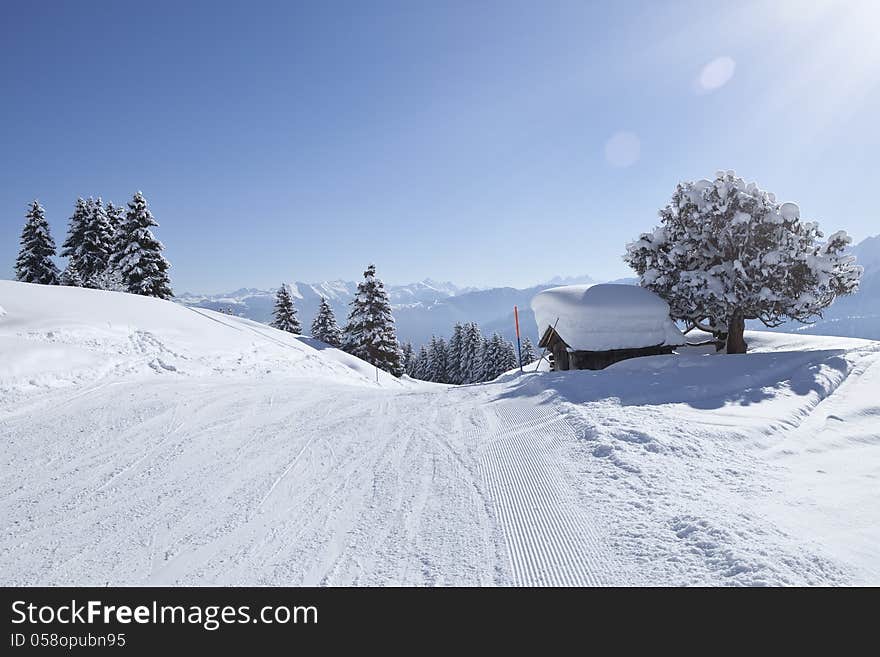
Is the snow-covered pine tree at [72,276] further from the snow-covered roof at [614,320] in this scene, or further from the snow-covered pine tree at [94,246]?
the snow-covered roof at [614,320]

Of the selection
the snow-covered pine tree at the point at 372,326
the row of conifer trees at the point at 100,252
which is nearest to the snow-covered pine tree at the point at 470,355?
the snow-covered pine tree at the point at 372,326

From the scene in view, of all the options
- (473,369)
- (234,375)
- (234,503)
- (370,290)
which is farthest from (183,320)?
(473,369)

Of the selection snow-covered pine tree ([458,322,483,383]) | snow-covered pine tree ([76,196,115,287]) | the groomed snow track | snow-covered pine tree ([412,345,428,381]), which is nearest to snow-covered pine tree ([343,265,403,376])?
snow-covered pine tree ([458,322,483,383])

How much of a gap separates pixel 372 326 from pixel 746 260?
954 inches

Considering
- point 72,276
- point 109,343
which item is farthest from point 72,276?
point 109,343

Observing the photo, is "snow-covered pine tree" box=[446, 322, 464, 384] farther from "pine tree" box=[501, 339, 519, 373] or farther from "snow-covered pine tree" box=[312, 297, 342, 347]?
"snow-covered pine tree" box=[312, 297, 342, 347]

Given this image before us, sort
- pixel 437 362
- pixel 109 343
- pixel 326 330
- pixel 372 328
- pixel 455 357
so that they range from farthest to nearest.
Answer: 1. pixel 437 362
2. pixel 455 357
3. pixel 326 330
4. pixel 372 328
5. pixel 109 343

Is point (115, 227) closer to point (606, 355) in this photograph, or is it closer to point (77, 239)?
point (77, 239)

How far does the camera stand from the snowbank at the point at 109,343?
309 inches

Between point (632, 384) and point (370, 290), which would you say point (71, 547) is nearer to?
point (632, 384)

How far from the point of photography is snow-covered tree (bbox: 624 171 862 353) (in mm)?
14328

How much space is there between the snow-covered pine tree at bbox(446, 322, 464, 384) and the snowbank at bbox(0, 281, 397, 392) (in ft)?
116

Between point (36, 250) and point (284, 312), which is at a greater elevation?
point (36, 250)

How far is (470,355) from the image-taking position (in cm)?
4900
